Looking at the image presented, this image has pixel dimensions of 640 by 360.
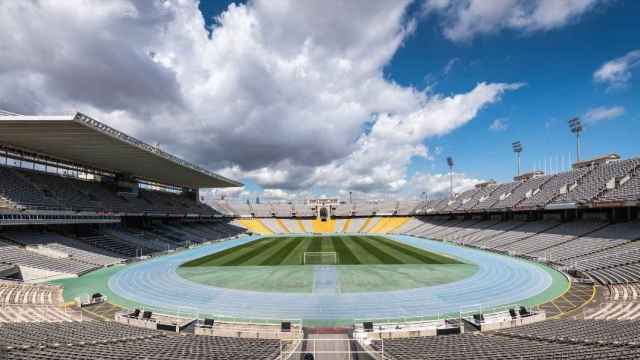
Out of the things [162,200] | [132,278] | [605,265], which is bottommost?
[132,278]

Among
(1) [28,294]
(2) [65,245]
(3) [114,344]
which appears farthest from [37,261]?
(3) [114,344]

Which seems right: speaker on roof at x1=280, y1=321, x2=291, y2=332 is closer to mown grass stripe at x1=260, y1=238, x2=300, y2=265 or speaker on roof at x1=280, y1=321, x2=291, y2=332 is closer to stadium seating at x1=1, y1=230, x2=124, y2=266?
mown grass stripe at x1=260, y1=238, x2=300, y2=265

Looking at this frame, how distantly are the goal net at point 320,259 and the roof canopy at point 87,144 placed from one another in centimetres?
2093

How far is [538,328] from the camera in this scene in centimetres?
1270

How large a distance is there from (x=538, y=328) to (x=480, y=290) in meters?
8.66

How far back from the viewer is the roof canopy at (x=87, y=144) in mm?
24281

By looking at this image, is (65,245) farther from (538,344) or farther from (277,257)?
(538,344)

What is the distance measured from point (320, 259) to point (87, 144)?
26242mm

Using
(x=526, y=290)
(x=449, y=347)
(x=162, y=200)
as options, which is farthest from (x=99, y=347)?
(x=162, y=200)

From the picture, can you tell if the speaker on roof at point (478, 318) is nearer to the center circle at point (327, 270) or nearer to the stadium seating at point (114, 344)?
the center circle at point (327, 270)

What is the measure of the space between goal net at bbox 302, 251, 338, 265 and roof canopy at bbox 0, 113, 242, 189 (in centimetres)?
2093

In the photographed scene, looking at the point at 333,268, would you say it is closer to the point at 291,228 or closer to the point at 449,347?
the point at 449,347

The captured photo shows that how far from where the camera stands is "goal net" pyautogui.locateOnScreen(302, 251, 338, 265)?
3256 centimetres

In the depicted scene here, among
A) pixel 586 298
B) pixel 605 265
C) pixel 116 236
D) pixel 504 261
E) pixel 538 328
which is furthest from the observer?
pixel 116 236
